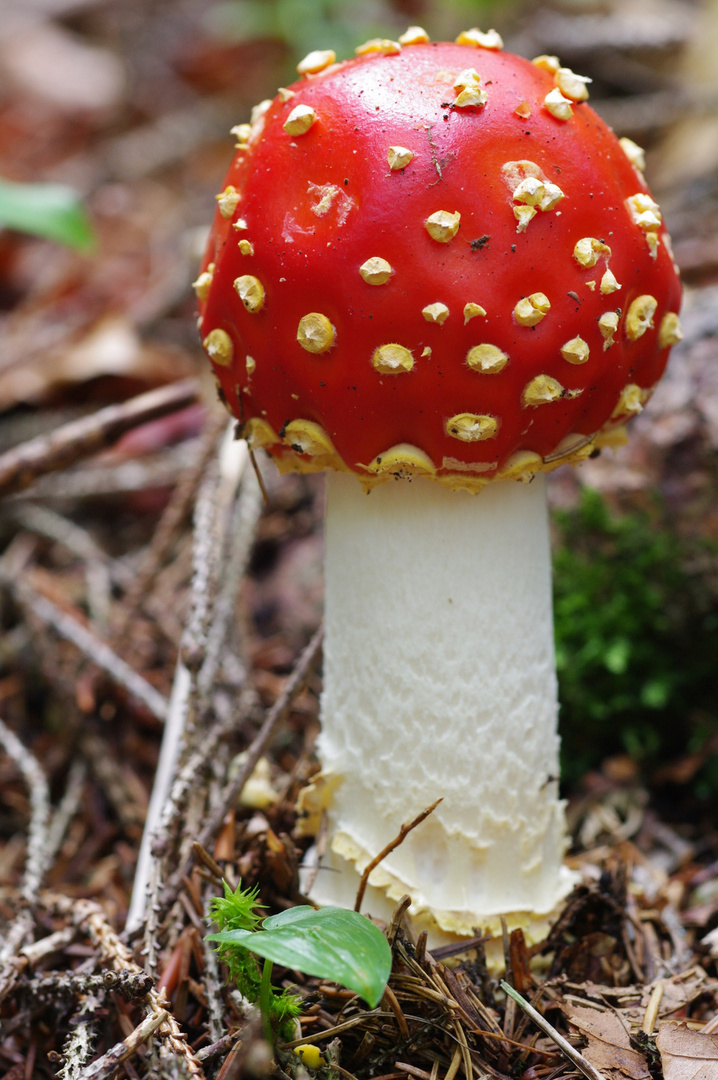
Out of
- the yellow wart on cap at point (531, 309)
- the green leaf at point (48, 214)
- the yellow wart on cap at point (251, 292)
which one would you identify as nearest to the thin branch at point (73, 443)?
the green leaf at point (48, 214)

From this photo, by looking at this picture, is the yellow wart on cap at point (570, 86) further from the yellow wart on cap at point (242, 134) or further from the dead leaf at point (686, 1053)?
the dead leaf at point (686, 1053)

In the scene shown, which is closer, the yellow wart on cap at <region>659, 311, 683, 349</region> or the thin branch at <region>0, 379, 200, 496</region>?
the yellow wart on cap at <region>659, 311, 683, 349</region>

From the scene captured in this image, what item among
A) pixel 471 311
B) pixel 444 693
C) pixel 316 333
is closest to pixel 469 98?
pixel 471 311

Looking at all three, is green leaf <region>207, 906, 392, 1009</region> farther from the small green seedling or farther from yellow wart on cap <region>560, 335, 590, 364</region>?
yellow wart on cap <region>560, 335, 590, 364</region>

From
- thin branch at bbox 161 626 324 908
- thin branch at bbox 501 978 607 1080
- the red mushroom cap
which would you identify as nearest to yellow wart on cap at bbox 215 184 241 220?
the red mushroom cap

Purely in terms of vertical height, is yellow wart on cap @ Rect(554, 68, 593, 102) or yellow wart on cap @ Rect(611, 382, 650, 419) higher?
yellow wart on cap @ Rect(554, 68, 593, 102)

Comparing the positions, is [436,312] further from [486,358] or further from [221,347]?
[221,347]

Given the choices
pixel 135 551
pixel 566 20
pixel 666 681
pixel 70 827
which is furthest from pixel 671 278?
pixel 566 20

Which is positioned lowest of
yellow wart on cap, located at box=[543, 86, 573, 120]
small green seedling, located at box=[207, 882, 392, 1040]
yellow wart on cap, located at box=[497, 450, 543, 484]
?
small green seedling, located at box=[207, 882, 392, 1040]
